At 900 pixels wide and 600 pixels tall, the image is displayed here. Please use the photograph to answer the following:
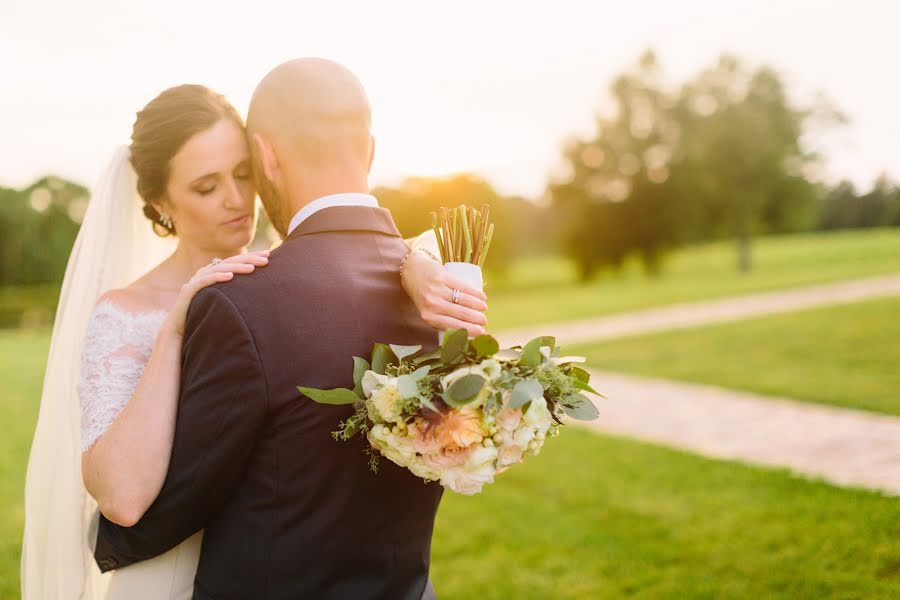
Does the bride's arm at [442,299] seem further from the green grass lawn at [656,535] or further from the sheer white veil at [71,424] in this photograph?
the green grass lawn at [656,535]

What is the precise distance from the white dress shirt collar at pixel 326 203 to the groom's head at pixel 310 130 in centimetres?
2

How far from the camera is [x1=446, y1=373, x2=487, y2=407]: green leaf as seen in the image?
1.74 metres

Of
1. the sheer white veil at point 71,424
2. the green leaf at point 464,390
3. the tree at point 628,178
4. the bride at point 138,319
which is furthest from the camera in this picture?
the tree at point 628,178

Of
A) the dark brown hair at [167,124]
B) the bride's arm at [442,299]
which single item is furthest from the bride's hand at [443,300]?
the dark brown hair at [167,124]

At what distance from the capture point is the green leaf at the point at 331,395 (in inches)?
69.0

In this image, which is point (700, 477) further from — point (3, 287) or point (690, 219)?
point (3, 287)

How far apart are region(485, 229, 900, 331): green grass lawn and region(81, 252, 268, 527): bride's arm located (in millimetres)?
12334

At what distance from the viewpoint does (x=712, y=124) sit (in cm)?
3712

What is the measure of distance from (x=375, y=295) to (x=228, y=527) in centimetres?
73

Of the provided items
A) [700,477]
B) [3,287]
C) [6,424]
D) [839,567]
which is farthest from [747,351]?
[3,287]

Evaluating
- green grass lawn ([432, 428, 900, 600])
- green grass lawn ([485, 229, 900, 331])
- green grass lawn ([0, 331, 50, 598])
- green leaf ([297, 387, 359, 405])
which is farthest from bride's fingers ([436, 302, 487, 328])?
green grass lawn ([485, 229, 900, 331])

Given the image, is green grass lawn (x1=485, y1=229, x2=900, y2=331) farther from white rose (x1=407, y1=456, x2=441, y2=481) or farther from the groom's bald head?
white rose (x1=407, y1=456, x2=441, y2=481)

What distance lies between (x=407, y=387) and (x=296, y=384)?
0.97ft

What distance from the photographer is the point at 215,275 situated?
1.90 metres
